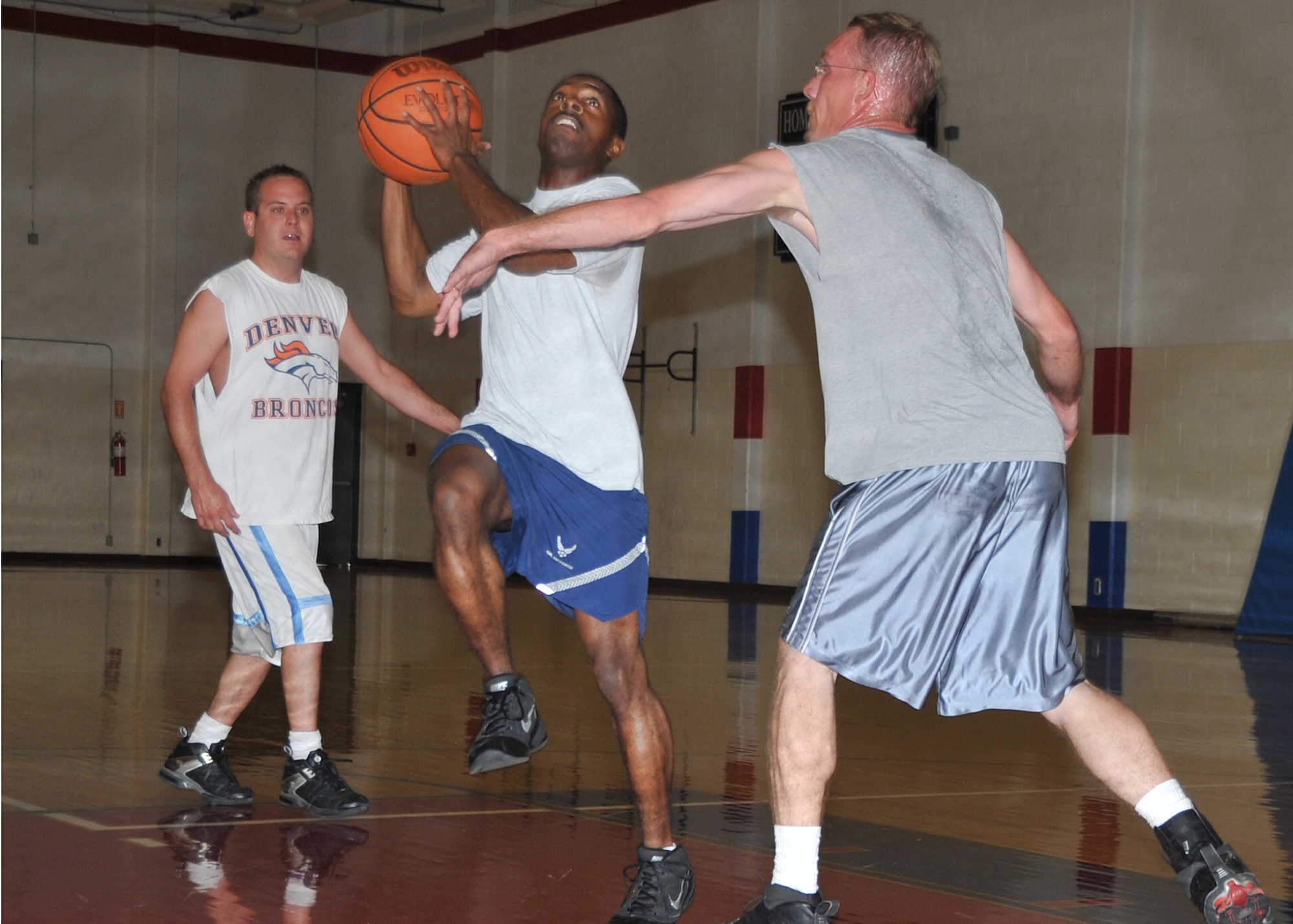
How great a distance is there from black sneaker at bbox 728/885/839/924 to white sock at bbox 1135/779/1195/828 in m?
0.66

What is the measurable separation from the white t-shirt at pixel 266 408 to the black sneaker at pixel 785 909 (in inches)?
80.2

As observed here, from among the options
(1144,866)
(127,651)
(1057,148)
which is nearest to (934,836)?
(1144,866)

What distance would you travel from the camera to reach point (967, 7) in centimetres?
1472

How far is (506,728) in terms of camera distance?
3451 millimetres

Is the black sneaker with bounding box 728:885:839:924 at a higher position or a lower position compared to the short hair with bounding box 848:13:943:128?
lower

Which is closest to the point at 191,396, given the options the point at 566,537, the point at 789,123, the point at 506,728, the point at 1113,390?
the point at 566,537

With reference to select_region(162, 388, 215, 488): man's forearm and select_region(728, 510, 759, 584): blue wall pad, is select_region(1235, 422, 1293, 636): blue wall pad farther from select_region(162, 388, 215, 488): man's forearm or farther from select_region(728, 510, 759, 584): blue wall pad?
select_region(162, 388, 215, 488): man's forearm

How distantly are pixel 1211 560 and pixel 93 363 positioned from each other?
44.8ft

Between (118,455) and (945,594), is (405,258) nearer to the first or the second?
(945,594)

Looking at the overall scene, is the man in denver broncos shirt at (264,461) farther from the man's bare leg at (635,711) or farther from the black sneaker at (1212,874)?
the black sneaker at (1212,874)

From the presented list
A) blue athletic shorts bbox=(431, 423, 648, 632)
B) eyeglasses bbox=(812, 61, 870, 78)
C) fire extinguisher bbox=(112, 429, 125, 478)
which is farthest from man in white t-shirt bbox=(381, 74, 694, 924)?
fire extinguisher bbox=(112, 429, 125, 478)

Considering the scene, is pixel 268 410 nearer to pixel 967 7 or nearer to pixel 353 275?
pixel 967 7

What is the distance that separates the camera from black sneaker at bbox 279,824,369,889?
369 cm

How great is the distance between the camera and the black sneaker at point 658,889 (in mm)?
3258
